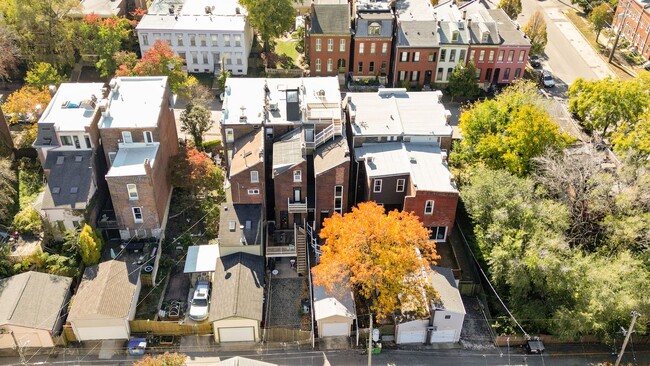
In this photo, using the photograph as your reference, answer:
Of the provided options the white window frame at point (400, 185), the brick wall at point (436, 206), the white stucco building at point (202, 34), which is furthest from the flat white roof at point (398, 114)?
the white stucco building at point (202, 34)

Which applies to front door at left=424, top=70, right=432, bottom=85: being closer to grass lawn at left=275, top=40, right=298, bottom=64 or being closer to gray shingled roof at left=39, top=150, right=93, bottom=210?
grass lawn at left=275, top=40, right=298, bottom=64

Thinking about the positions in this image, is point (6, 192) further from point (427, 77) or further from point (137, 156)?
point (427, 77)

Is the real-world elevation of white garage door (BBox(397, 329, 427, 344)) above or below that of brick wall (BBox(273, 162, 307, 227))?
below

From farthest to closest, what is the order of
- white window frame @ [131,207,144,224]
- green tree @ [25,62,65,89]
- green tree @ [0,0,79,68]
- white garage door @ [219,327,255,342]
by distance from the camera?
green tree @ [0,0,79,68]
green tree @ [25,62,65,89]
white window frame @ [131,207,144,224]
white garage door @ [219,327,255,342]

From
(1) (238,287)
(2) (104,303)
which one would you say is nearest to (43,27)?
(2) (104,303)

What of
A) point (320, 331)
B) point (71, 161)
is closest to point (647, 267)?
point (320, 331)

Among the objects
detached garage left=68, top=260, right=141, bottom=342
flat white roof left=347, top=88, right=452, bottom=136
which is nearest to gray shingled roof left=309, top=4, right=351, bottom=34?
flat white roof left=347, top=88, right=452, bottom=136

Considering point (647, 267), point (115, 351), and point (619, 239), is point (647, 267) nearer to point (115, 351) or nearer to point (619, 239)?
point (619, 239)
